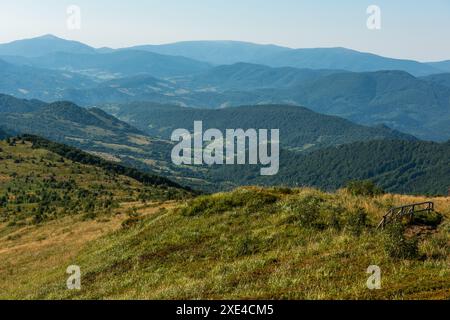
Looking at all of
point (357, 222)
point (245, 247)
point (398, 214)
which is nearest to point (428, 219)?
point (398, 214)

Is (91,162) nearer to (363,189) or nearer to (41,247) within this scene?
(41,247)

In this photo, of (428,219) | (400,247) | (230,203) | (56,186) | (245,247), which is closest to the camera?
(400,247)

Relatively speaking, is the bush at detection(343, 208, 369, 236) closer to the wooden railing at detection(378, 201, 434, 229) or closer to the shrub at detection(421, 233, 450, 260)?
the wooden railing at detection(378, 201, 434, 229)

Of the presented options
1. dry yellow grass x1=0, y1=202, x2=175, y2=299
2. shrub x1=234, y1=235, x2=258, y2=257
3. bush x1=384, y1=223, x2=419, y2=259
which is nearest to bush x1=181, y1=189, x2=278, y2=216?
shrub x1=234, y1=235, x2=258, y2=257

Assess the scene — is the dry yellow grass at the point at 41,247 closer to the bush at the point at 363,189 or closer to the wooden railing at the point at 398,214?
the bush at the point at 363,189

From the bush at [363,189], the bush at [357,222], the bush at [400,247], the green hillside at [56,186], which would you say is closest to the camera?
the bush at [400,247]

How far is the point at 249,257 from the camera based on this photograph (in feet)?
72.4

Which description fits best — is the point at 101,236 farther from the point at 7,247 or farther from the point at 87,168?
the point at 87,168

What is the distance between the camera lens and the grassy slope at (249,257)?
16281mm

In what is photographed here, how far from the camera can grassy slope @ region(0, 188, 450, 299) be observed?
1628 centimetres

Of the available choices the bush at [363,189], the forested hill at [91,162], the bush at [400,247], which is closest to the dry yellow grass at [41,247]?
the bush at [363,189]

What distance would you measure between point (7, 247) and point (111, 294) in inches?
1107
